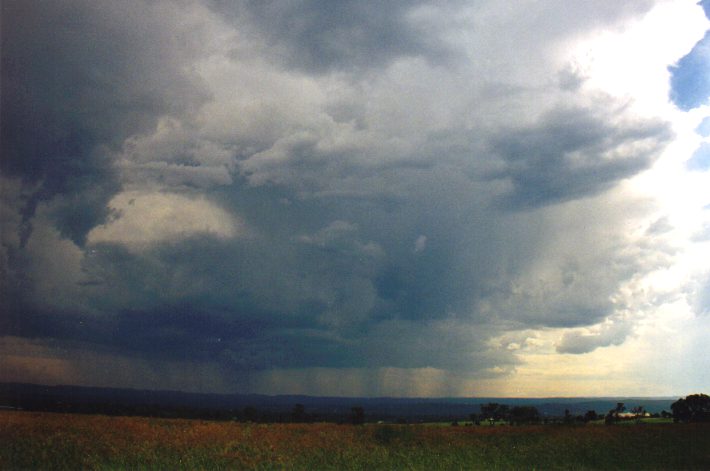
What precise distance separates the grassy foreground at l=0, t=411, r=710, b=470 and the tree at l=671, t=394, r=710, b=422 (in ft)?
64.6

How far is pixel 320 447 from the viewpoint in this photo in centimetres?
2530

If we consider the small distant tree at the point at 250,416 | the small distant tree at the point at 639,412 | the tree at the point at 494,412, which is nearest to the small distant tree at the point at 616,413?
the small distant tree at the point at 639,412

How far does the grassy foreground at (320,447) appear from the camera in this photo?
2202cm

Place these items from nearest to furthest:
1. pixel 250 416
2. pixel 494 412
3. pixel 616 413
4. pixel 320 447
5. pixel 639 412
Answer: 1. pixel 320 447
2. pixel 250 416
3. pixel 616 413
4. pixel 494 412
5. pixel 639 412

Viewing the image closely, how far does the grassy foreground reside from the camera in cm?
2202

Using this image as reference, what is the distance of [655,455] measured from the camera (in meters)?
27.6

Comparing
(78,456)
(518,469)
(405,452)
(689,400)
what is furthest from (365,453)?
(689,400)

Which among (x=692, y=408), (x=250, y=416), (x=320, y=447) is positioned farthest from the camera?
(x=692, y=408)

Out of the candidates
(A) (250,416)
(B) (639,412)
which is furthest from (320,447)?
(B) (639,412)

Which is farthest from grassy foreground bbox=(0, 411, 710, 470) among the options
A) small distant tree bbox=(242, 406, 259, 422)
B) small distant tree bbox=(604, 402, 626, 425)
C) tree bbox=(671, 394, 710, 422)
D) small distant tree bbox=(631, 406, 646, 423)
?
small distant tree bbox=(631, 406, 646, 423)

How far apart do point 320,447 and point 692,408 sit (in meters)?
41.7

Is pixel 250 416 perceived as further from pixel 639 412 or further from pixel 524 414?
pixel 639 412

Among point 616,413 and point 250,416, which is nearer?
point 250,416

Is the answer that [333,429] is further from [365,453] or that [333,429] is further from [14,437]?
[14,437]
